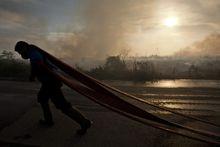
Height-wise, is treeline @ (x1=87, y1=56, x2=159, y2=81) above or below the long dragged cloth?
below

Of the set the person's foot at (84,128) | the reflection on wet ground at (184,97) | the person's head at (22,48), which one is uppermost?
the person's head at (22,48)

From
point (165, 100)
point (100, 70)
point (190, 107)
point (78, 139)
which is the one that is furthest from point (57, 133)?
point (100, 70)

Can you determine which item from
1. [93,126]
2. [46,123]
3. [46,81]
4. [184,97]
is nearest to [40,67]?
[46,81]

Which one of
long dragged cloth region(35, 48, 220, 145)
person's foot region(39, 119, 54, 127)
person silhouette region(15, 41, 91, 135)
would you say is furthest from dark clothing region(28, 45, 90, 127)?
person's foot region(39, 119, 54, 127)

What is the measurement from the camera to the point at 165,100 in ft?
43.8

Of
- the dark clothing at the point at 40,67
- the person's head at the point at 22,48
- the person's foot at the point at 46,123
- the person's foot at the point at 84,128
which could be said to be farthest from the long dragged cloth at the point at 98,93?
the person's foot at the point at 46,123

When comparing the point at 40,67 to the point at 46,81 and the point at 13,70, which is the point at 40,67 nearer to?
the point at 46,81

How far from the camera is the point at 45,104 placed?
29.1 ft

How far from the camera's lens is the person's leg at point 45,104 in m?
8.70

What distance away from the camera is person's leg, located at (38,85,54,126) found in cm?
870

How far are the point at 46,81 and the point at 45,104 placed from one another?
1.85ft

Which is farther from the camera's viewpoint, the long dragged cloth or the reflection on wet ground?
the reflection on wet ground

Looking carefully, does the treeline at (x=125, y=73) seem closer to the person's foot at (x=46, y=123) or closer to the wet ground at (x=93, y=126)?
the wet ground at (x=93, y=126)

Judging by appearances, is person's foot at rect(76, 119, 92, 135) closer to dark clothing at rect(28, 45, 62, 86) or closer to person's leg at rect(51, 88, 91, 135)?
person's leg at rect(51, 88, 91, 135)
